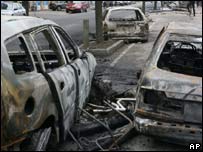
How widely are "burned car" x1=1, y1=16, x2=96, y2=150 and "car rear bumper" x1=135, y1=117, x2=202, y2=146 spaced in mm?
929

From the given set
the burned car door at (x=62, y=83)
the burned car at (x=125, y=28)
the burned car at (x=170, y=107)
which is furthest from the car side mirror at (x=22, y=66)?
the burned car at (x=125, y=28)

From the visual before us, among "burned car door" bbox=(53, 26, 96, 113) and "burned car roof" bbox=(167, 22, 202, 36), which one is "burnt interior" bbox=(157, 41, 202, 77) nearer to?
"burned car roof" bbox=(167, 22, 202, 36)

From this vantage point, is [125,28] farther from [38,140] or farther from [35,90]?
[35,90]

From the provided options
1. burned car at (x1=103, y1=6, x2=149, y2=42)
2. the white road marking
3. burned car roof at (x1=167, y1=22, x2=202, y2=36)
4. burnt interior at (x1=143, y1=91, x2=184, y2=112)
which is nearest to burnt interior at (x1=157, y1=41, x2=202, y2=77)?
burned car roof at (x1=167, y1=22, x2=202, y2=36)

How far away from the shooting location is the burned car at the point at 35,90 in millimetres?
4352

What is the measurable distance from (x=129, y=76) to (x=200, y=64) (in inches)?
182

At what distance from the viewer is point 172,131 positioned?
561 centimetres

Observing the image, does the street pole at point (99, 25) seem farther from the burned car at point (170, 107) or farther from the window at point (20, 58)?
the burned car at point (170, 107)

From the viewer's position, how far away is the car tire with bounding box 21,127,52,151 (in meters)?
4.87

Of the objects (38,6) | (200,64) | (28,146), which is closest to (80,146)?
(28,146)

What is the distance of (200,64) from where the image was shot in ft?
23.5

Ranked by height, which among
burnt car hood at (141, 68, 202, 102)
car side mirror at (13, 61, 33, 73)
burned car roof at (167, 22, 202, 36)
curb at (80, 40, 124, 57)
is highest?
burned car roof at (167, 22, 202, 36)

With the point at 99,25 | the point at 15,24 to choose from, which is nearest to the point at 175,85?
the point at 15,24

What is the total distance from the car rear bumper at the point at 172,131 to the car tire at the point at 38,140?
118cm
